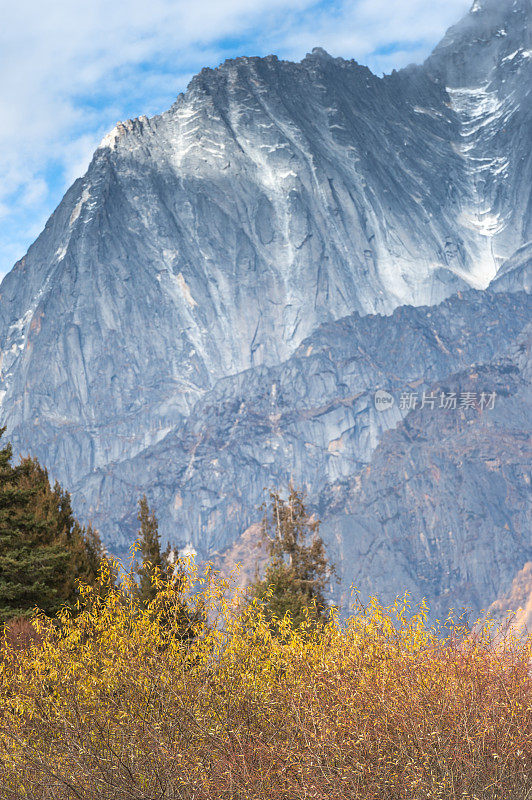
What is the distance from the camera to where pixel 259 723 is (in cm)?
2341

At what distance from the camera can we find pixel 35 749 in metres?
22.1

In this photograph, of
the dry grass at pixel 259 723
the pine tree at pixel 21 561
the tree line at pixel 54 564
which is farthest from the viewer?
the pine tree at pixel 21 561

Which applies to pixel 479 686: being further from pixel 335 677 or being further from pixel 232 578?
pixel 232 578

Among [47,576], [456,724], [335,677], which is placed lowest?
[456,724]

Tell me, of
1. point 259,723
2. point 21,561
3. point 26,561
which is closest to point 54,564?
point 21,561

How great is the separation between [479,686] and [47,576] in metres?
19.5

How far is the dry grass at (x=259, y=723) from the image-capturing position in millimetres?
21328

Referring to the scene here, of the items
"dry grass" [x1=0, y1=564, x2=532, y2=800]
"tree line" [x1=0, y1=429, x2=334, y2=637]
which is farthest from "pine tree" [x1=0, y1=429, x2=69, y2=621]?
"dry grass" [x1=0, y1=564, x2=532, y2=800]

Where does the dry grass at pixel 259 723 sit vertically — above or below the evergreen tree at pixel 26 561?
below

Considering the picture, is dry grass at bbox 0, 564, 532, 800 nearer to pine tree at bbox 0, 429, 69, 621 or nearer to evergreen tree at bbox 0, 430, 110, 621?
evergreen tree at bbox 0, 430, 110, 621

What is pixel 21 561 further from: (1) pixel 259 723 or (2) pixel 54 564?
(1) pixel 259 723

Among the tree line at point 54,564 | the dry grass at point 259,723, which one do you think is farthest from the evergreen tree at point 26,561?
the dry grass at point 259,723

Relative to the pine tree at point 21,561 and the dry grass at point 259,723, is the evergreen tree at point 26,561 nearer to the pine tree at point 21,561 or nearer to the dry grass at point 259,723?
the pine tree at point 21,561

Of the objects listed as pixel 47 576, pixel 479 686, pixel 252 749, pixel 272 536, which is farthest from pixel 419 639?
pixel 272 536
